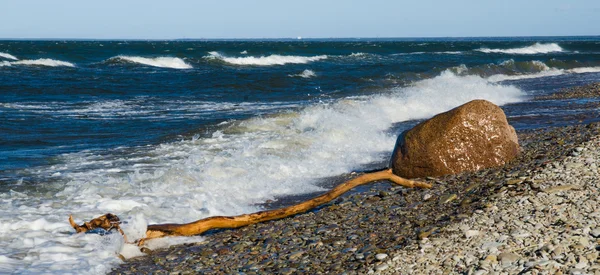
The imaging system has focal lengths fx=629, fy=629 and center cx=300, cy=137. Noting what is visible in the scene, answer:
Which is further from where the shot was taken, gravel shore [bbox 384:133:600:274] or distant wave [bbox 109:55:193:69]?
distant wave [bbox 109:55:193:69]

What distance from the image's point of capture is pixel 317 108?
51.0ft

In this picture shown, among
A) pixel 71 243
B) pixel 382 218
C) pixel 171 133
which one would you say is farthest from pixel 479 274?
pixel 171 133

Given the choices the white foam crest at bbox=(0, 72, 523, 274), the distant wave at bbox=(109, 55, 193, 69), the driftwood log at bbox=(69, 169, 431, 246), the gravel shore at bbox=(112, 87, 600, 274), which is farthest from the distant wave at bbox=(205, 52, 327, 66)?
the gravel shore at bbox=(112, 87, 600, 274)

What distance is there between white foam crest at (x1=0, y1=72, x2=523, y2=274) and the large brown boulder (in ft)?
4.39

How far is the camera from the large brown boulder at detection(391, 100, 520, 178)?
27.3 ft

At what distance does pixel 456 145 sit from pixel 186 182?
146 inches

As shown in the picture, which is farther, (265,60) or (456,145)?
(265,60)

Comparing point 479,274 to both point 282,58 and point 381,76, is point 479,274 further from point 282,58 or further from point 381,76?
point 282,58

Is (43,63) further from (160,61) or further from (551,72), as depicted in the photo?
(551,72)

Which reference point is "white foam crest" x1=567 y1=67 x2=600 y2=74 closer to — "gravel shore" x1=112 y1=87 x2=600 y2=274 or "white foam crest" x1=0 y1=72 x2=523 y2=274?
"white foam crest" x1=0 y1=72 x2=523 y2=274

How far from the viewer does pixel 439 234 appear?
523cm

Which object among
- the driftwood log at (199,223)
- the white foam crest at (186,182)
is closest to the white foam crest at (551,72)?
the white foam crest at (186,182)

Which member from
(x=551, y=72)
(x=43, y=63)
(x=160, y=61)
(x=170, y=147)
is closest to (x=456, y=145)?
(x=170, y=147)

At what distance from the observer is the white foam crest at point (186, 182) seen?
612 cm
